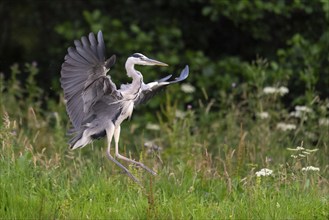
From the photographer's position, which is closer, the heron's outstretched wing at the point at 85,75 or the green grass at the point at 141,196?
the green grass at the point at 141,196

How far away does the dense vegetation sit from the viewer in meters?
5.98

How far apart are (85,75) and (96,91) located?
0.57ft

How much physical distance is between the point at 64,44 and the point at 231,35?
2.18 metres

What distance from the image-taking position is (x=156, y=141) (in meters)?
9.36

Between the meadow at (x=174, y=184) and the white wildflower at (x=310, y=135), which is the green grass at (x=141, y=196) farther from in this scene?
the white wildflower at (x=310, y=135)

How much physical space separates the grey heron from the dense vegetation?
36 centimetres

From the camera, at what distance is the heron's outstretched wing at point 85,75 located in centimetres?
588

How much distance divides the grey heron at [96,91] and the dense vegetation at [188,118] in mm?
363

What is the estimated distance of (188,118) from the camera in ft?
28.6

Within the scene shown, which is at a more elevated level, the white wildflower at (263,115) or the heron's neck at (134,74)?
the heron's neck at (134,74)

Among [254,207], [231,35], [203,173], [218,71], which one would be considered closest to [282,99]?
[218,71]

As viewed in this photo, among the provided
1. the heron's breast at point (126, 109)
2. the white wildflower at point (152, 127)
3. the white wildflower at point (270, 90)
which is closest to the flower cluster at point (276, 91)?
the white wildflower at point (270, 90)

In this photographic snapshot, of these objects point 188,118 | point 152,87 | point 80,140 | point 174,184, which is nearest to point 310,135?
point 188,118

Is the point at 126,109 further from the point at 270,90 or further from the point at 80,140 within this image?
the point at 270,90
